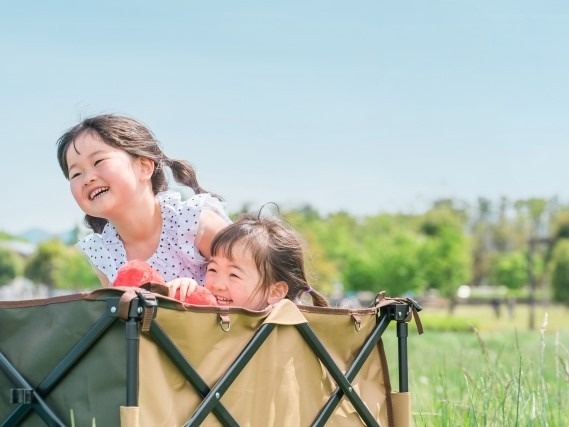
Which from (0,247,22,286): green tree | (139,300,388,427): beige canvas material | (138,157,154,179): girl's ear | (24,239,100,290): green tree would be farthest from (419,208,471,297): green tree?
(0,247,22,286): green tree

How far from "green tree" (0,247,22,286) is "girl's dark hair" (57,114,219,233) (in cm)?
6141

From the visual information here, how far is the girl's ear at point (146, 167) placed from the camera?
276 centimetres

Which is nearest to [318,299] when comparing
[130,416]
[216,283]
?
[216,283]

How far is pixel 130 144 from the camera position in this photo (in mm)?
2723

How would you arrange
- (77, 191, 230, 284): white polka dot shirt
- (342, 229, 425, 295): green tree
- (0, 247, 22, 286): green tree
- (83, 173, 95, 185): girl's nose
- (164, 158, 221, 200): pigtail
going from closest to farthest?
(83, 173, 95, 185): girl's nose, (77, 191, 230, 284): white polka dot shirt, (164, 158, 221, 200): pigtail, (342, 229, 425, 295): green tree, (0, 247, 22, 286): green tree

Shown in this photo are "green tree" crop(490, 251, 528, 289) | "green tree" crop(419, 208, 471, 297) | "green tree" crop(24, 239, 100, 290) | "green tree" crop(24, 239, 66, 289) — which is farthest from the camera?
"green tree" crop(24, 239, 66, 289)

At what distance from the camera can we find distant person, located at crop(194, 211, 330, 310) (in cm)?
244

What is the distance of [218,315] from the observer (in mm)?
1915

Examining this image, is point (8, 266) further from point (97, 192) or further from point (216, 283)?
point (216, 283)

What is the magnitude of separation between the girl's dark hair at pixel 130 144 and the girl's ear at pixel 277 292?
595mm

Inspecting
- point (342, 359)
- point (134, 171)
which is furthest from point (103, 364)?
point (134, 171)

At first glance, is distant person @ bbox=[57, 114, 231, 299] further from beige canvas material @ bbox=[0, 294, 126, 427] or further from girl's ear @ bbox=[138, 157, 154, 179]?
beige canvas material @ bbox=[0, 294, 126, 427]

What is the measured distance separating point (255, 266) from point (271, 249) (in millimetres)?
62

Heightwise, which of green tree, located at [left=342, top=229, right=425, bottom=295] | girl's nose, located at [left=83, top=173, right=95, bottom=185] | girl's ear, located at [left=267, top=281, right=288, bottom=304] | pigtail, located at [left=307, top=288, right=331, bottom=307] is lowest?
green tree, located at [left=342, top=229, right=425, bottom=295]
